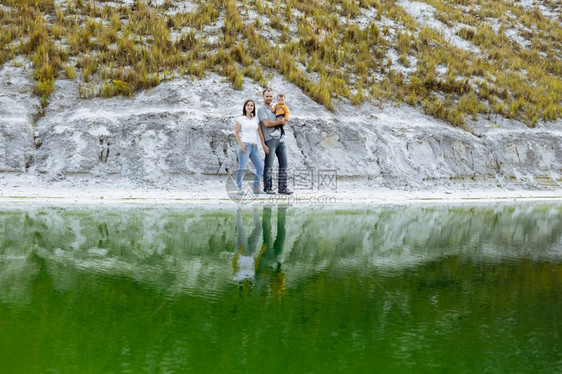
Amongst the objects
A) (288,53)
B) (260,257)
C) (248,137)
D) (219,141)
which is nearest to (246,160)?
(248,137)

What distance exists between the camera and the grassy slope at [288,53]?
15.3 m

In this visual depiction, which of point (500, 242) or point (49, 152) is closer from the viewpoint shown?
point (500, 242)

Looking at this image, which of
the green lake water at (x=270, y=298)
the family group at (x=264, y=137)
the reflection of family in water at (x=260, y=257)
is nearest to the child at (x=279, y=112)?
the family group at (x=264, y=137)

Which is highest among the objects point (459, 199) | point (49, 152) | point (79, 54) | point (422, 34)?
point (422, 34)

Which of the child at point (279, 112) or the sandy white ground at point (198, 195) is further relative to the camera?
the child at point (279, 112)

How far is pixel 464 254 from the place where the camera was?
6.79m

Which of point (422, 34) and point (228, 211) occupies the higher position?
point (422, 34)

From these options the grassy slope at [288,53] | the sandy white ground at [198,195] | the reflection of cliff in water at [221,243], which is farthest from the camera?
the grassy slope at [288,53]

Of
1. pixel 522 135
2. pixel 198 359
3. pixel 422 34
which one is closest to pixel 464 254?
pixel 198 359

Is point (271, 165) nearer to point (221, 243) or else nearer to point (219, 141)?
point (219, 141)

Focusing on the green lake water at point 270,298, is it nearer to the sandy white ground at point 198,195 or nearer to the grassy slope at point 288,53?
the sandy white ground at point 198,195

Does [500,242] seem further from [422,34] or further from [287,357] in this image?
[422,34]

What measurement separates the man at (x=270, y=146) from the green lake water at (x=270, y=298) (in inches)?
138

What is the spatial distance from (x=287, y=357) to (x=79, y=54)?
14.8 m
